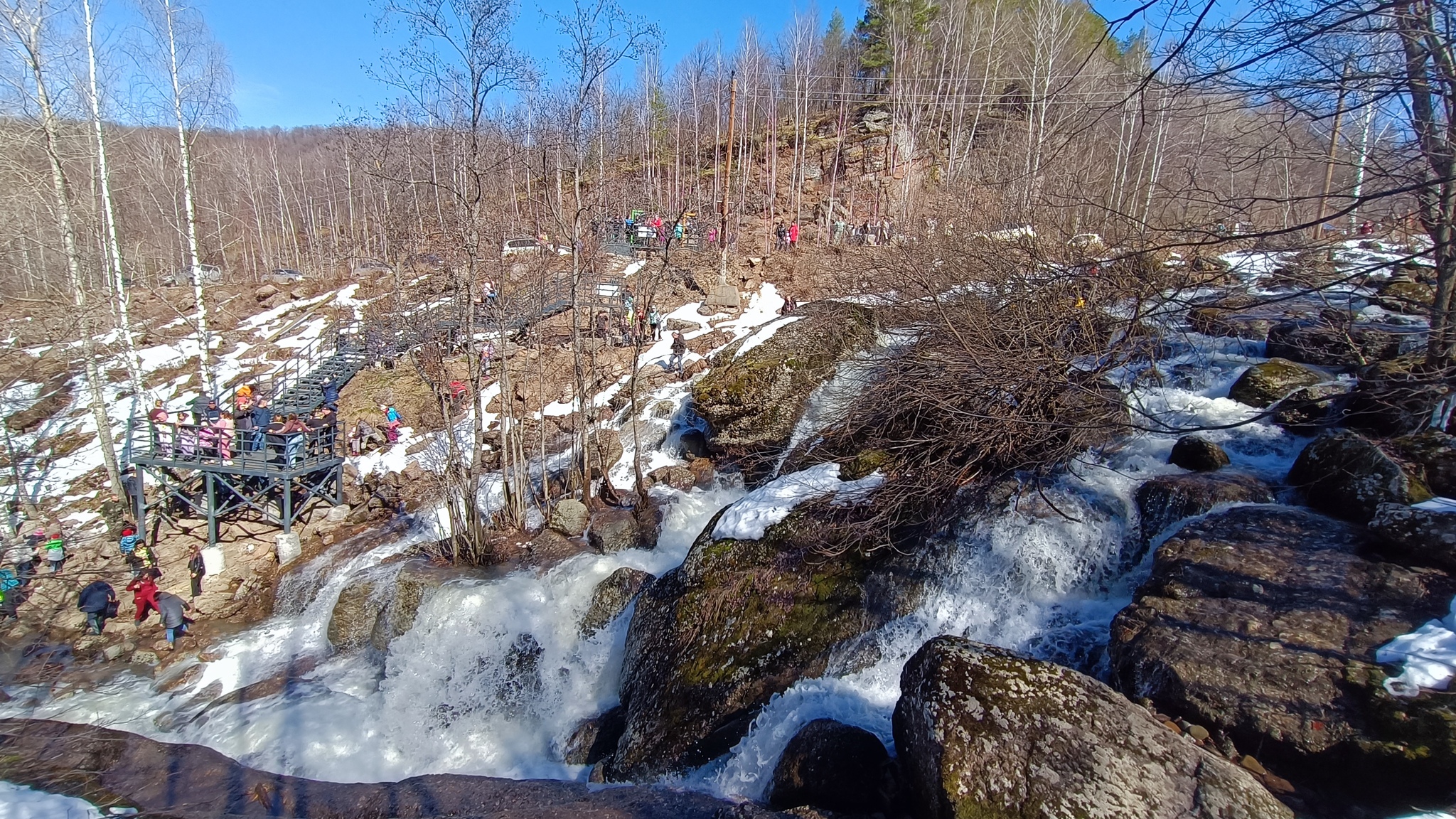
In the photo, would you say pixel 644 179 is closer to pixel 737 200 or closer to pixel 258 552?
pixel 737 200

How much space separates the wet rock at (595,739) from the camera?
23.8ft

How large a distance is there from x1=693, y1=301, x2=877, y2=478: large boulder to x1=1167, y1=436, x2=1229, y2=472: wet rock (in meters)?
6.09

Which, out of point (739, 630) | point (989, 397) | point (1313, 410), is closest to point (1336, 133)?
point (989, 397)

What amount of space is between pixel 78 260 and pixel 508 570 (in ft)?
39.0

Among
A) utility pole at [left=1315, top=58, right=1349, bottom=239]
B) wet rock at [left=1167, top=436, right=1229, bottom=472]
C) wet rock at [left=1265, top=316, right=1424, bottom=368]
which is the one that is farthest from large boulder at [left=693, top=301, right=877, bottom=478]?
utility pole at [left=1315, top=58, right=1349, bottom=239]

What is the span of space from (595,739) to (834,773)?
11.6 feet

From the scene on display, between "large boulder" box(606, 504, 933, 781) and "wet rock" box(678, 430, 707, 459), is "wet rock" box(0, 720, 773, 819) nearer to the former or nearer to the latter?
"large boulder" box(606, 504, 933, 781)

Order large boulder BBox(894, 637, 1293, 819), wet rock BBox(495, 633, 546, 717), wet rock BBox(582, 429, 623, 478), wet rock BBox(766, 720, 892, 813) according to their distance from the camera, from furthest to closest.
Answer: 1. wet rock BBox(582, 429, 623, 478)
2. wet rock BBox(495, 633, 546, 717)
3. wet rock BBox(766, 720, 892, 813)
4. large boulder BBox(894, 637, 1293, 819)

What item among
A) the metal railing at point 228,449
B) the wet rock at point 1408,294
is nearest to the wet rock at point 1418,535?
the wet rock at point 1408,294

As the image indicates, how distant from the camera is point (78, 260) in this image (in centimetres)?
1358

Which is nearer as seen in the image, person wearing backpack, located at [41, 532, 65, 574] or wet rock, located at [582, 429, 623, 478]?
person wearing backpack, located at [41, 532, 65, 574]

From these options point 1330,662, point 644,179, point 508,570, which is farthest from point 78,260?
point 644,179

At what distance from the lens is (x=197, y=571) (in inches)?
453

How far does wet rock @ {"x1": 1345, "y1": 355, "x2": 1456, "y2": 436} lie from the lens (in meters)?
5.48
